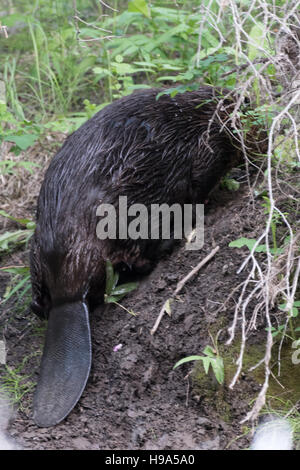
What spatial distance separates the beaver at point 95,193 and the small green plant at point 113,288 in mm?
30

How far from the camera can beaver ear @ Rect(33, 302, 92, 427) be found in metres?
2.24

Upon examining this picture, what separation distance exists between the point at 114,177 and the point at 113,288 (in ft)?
1.53

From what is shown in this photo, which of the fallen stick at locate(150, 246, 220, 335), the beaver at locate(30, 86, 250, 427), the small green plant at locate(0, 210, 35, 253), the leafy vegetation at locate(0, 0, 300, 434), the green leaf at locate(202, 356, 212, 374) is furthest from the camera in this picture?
the leafy vegetation at locate(0, 0, 300, 434)

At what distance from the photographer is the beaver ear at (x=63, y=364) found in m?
2.24

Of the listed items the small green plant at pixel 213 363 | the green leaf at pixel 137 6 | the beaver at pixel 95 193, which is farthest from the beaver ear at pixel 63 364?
the green leaf at pixel 137 6

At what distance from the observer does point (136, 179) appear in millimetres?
2803

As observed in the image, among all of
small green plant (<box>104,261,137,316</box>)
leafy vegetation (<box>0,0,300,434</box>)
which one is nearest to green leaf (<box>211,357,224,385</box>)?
small green plant (<box>104,261,137,316</box>)

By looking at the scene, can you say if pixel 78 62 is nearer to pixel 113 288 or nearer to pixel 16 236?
pixel 16 236

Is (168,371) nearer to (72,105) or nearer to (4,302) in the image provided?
(4,302)

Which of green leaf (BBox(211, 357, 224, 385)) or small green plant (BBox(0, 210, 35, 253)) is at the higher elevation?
green leaf (BBox(211, 357, 224, 385))

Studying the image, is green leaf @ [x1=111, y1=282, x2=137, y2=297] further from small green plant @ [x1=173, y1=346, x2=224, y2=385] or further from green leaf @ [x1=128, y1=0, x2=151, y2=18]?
green leaf @ [x1=128, y1=0, x2=151, y2=18]

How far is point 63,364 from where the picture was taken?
2.35 meters

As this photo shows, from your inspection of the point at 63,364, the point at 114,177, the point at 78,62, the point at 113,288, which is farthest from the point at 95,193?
the point at 78,62

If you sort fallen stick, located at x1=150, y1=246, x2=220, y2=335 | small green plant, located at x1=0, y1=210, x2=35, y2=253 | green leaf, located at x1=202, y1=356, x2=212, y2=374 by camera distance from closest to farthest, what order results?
green leaf, located at x1=202, y1=356, x2=212, y2=374
fallen stick, located at x1=150, y1=246, x2=220, y2=335
small green plant, located at x1=0, y1=210, x2=35, y2=253
